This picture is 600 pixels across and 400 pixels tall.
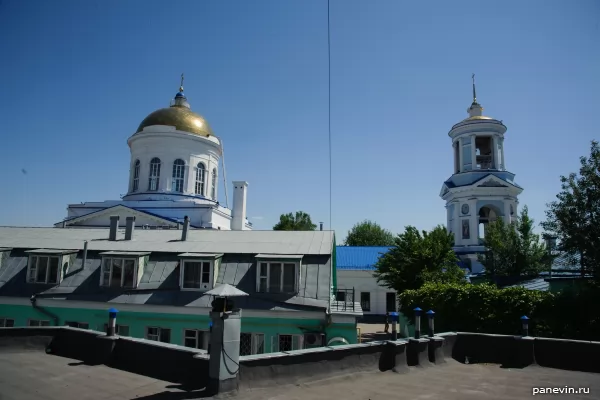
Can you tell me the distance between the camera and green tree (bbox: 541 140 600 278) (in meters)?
14.2

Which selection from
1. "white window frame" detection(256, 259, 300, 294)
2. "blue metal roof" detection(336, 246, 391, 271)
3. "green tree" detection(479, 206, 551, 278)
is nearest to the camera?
"white window frame" detection(256, 259, 300, 294)

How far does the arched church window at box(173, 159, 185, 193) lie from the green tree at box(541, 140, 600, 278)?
32.6 meters

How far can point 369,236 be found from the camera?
72.7 m

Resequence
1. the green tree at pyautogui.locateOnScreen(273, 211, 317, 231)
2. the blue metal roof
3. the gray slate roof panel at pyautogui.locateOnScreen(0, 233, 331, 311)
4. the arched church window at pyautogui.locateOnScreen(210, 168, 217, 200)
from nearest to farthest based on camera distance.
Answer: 1. the gray slate roof panel at pyautogui.locateOnScreen(0, 233, 331, 311)
2. the blue metal roof
3. the arched church window at pyautogui.locateOnScreen(210, 168, 217, 200)
4. the green tree at pyautogui.locateOnScreen(273, 211, 317, 231)

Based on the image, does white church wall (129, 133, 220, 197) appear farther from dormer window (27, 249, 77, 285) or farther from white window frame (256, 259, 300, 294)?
white window frame (256, 259, 300, 294)

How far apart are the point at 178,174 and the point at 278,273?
26.4 m

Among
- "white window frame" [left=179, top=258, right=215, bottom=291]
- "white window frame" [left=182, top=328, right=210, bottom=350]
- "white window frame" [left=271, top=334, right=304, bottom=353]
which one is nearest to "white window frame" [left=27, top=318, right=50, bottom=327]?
"white window frame" [left=179, top=258, right=215, bottom=291]

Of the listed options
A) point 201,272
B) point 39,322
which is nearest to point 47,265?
point 39,322

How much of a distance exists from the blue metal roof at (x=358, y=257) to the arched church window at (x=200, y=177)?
1560cm

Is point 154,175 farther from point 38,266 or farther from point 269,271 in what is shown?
point 269,271

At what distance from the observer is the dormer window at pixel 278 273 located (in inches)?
645

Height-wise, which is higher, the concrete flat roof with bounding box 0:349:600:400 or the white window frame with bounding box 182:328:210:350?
the concrete flat roof with bounding box 0:349:600:400

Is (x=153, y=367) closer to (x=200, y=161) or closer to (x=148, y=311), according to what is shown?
(x=148, y=311)

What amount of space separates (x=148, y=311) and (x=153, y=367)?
890cm
